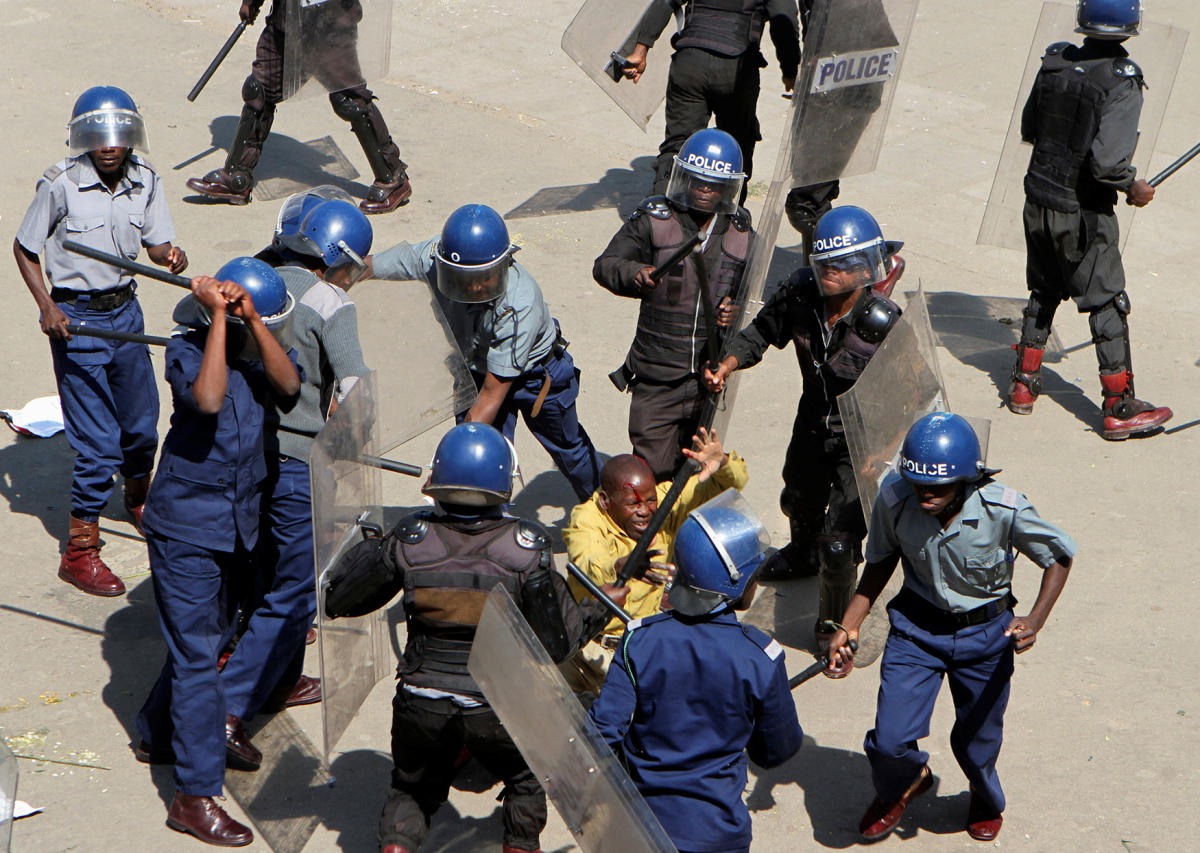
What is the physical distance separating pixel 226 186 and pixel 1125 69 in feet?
17.2

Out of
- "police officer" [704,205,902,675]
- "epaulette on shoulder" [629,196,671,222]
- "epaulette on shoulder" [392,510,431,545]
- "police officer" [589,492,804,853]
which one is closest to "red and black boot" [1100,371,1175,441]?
"police officer" [704,205,902,675]

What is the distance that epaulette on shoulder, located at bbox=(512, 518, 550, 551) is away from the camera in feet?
11.5

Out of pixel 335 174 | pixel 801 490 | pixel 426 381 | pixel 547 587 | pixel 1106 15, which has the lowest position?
pixel 335 174

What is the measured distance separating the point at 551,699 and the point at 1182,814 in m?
2.35

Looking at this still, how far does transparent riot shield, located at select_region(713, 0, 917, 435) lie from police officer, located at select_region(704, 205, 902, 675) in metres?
0.44

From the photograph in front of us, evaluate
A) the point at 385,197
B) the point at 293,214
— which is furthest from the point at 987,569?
the point at 385,197

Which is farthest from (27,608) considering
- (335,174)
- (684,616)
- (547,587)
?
(335,174)

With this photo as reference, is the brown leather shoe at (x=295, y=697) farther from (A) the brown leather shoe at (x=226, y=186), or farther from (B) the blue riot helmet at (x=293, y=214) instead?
(A) the brown leather shoe at (x=226, y=186)

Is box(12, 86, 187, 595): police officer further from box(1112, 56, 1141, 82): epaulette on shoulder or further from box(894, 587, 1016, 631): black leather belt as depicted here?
box(1112, 56, 1141, 82): epaulette on shoulder

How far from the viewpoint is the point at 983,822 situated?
4.23 m

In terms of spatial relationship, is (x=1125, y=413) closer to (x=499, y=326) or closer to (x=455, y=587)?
(x=499, y=326)

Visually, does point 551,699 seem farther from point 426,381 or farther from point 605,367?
point 605,367

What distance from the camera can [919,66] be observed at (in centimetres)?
1099

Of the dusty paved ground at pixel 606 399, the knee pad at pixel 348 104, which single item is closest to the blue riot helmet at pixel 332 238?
the dusty paved ground at pixel 606 399
